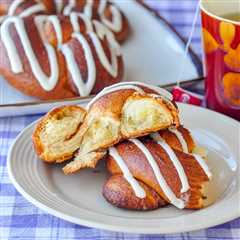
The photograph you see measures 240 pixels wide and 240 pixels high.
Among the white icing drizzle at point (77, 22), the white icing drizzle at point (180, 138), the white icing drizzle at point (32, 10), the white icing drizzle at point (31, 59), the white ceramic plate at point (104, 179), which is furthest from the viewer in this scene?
the white icing drizzle at point (32, 10)

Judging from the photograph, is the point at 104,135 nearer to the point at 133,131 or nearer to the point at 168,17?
the point at 133,131

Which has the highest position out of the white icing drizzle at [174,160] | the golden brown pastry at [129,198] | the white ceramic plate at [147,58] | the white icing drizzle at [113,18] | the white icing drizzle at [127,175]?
the white icing drizzle at [174,160]

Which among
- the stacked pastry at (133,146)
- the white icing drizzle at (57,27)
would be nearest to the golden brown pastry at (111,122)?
the stacked pastry at (133,146)

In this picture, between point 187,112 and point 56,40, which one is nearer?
point 187,112

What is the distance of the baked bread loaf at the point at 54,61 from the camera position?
1.19 meters

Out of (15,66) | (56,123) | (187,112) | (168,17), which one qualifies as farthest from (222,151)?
(168,17)

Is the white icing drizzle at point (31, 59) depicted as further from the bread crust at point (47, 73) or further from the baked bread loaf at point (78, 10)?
the baked bread loaf at point (78, 10)

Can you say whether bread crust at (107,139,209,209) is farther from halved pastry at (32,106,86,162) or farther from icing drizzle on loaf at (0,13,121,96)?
icing drizzle on loaf at (0,13,121,96)

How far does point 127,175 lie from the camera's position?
2.81 feet

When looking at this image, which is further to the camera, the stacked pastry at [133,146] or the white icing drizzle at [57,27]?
the white icing drizzle at [57,27]

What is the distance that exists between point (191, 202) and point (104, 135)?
16 cm

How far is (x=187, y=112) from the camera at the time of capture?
1088mm

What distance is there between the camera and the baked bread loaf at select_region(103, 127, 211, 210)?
83 cm

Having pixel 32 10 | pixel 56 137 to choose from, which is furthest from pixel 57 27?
pixel 56 137
